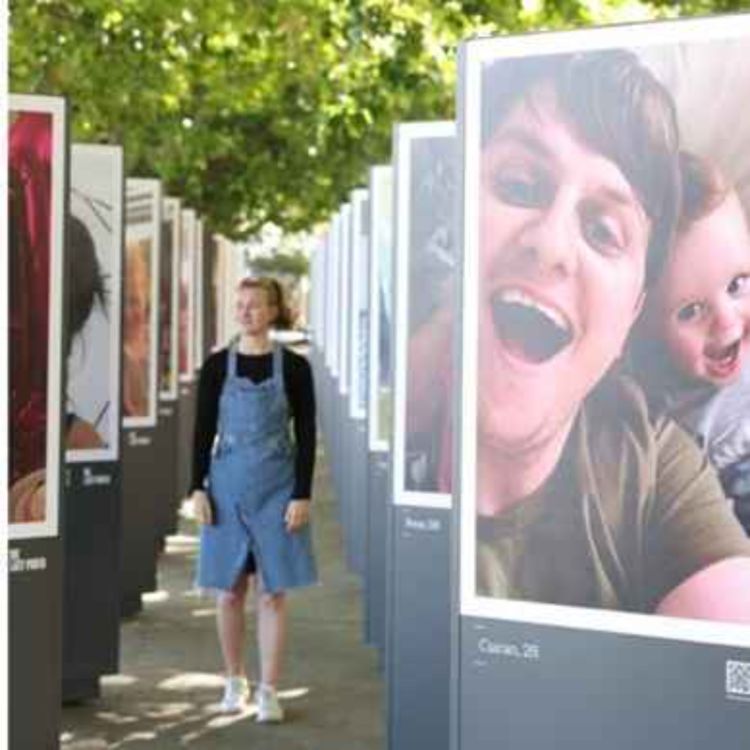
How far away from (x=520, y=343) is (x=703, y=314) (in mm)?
442

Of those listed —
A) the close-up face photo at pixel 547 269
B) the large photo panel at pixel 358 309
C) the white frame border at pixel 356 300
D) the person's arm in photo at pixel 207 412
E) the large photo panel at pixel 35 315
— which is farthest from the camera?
the white frame border at pixel 356 300

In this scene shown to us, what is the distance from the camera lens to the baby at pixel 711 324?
394cm

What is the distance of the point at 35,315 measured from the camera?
18.1 feet

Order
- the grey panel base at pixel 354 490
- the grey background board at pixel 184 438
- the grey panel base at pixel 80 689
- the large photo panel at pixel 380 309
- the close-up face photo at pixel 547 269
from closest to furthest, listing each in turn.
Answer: the close-up face photo at pixel 547 269 → the grey panel base at pixel 80 689 → the large photo panel at pixel 380 309 → the grey panel base at pixel 354 490 → the grey background board at pixel 184 438

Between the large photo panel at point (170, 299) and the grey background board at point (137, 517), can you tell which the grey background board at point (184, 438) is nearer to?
the large photo panel at point (170, 299)

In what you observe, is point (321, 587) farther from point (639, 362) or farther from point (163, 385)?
point (639, 362)

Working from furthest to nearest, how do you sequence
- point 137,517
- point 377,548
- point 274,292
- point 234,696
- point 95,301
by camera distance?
1. point 137,517
2. point 377,548
3. point 234,696
4. point 95,301
5. point 274,292

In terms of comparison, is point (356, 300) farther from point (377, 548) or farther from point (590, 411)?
point (590, 411)

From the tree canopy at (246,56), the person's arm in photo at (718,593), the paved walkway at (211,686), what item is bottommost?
the paved walkway at (211,686)

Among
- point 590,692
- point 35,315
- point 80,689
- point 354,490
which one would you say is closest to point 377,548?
point 80,689

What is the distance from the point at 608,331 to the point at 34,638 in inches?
88.9

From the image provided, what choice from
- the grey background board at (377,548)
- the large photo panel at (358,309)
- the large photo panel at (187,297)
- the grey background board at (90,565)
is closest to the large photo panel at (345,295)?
the large photo panel at (358,309)

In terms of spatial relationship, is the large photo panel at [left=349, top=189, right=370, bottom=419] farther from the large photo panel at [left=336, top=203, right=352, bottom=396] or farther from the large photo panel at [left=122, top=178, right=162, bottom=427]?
the large photo panel at [left=122, top=178, right=162, bottom=427]

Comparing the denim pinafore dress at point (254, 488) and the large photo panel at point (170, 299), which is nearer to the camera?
the denim pinafore dress at point (254, 488)
